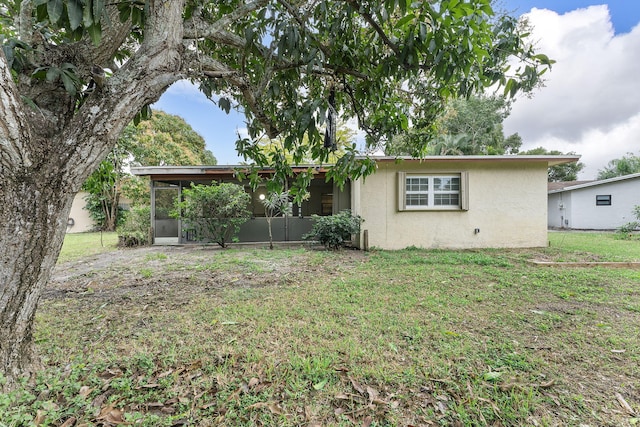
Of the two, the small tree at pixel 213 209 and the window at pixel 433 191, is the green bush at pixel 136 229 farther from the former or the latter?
the window at pixel 433 191

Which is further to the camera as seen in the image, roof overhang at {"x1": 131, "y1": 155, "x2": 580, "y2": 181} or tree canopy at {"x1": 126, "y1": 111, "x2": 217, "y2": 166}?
tree canopy at {"x1": 126, "y1": 111, "x2": 217, "y2": 166}

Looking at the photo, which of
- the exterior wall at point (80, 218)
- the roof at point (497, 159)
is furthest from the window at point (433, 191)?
the exterior wall at point (80, 218)

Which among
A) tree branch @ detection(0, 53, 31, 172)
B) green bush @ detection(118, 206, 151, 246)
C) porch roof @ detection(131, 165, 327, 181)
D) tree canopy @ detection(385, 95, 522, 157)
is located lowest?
green bush @ detection(118, 206, 151, 246)

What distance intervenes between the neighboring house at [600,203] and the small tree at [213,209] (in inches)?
719

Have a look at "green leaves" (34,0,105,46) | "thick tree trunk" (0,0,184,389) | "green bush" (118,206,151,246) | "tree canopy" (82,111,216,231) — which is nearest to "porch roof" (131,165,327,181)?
"green bush" (118,206,151,246)

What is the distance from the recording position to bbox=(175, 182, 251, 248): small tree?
7549mm

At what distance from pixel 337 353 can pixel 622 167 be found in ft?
99.0

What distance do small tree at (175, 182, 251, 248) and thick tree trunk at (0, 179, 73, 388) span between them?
5962mm

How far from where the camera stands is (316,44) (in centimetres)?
237

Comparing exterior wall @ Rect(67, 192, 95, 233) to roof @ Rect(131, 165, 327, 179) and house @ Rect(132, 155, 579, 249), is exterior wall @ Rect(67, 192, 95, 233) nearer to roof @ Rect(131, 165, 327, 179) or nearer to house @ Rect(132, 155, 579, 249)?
roof @ Rect(131, 165, 327, 179)

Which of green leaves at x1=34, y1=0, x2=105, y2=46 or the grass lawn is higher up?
green leaves at x1=34, y1=0, x2=105, y2=46

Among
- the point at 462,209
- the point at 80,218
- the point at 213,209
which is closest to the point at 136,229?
the point at 213,209

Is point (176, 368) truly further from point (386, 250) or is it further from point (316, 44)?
point (386, 250)

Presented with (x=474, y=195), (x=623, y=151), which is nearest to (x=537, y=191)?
(x=474, y=195)
